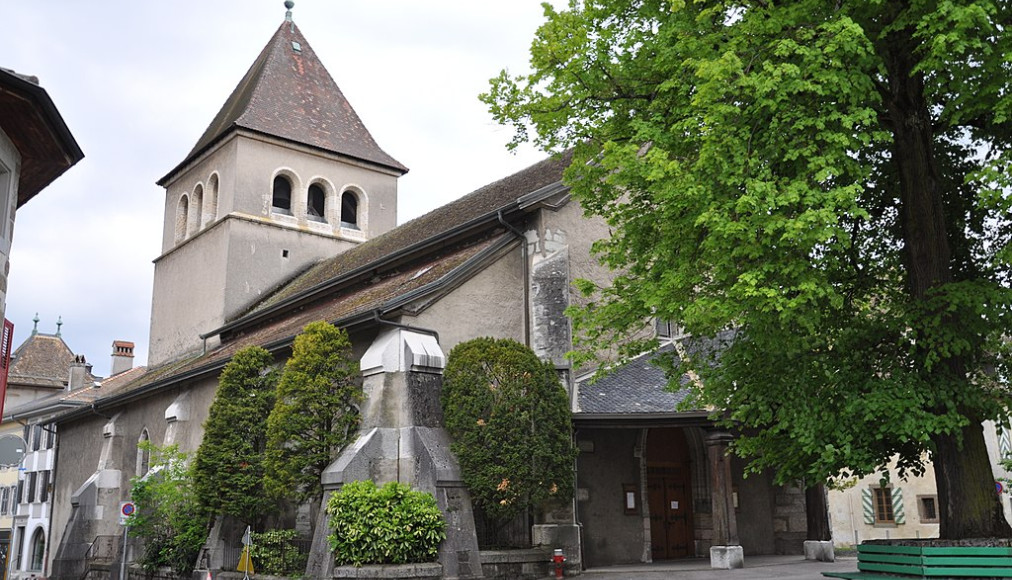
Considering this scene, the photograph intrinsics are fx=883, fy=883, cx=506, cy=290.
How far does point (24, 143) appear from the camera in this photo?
9.42 meters

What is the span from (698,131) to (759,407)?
3.26 metres

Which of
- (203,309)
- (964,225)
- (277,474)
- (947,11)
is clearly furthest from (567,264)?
(203,309)

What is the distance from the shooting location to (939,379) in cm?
954

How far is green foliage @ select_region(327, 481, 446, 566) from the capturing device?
12.8 m

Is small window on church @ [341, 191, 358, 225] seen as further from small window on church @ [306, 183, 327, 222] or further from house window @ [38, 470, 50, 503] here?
house window @ [38, 470, 50, 503]

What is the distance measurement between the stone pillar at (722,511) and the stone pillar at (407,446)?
4310mm

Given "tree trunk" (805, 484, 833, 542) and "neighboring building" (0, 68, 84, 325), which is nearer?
"neighboring building" (0, 68, 84, 325)

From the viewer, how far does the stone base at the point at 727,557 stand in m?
14.9

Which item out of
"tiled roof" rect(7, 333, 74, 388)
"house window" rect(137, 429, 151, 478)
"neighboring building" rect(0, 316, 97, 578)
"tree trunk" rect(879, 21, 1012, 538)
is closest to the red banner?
"tree trunk" rect(879, 21, 1012, 538)

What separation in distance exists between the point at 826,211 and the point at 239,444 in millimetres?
11930

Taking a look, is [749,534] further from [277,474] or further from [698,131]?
[698,131]

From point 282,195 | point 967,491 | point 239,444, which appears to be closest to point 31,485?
point 282,195

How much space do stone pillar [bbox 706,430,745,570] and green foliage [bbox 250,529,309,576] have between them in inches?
273

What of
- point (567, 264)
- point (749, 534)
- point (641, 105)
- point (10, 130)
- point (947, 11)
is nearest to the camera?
point (947, 11)
